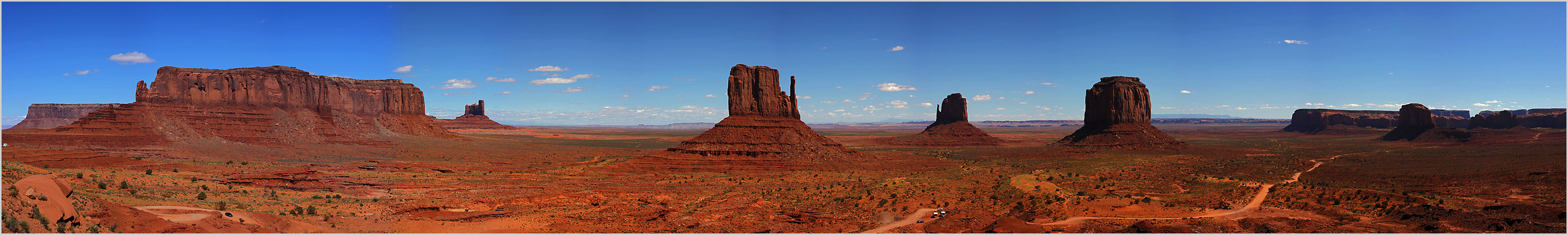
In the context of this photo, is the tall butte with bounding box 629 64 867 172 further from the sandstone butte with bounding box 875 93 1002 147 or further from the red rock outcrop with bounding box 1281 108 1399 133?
the red rock outcrop with bounding box 1281 108 1399 133

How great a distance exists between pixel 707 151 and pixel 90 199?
37269 millimetres

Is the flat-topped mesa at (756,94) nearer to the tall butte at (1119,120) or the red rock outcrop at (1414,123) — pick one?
the tall butte at (1119,120)

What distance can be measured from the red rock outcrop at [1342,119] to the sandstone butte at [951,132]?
85654 millimetres

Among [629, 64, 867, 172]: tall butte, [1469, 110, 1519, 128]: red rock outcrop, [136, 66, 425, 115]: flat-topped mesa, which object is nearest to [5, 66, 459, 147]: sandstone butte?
[136, 66, 425, 115]: flat-topped mesa

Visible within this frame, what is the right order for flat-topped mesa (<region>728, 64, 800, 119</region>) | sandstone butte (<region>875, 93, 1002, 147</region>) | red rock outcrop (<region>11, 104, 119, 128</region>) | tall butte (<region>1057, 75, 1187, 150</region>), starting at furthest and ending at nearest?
red rock outcrop (<region>11, 104, 119, 128</region>) < sandstone butte (<region>875, 93, 1002, 147</region>) < tall butte (<region>1057, 75, 1187, 150</region>) < flat-topped mesa (<region>728, 64, 800, 119</region>)

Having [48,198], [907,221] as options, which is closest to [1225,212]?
[907,221]

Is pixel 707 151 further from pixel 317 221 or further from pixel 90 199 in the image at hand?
pixel 90 199

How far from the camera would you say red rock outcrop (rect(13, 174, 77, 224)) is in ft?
62.8

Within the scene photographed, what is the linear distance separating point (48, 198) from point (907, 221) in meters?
27.6

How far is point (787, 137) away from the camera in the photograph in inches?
2282

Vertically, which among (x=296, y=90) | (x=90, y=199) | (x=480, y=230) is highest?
(x=296, y=90)

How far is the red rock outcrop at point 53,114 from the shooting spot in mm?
126125

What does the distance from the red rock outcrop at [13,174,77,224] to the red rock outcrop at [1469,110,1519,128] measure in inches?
6549

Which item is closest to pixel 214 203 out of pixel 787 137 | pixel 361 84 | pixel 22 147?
pixel 787 137
